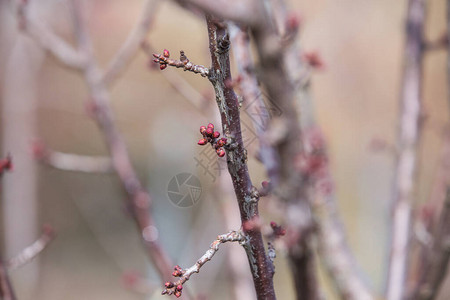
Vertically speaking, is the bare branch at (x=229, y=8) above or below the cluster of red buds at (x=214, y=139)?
above

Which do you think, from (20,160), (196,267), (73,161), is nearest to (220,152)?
(196,267)

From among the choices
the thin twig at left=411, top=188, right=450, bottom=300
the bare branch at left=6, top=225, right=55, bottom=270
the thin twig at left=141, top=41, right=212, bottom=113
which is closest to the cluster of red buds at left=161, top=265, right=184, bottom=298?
the bare branch at left=6, top=225, right=55, bottom=270

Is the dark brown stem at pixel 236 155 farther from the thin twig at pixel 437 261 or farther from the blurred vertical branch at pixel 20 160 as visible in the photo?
the blurred vertical branch at pixel 20 160

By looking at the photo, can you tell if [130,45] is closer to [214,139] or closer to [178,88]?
[178,88]

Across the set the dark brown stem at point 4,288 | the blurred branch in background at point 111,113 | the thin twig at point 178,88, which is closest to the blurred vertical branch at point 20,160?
the blurred branch in background at point 111,113

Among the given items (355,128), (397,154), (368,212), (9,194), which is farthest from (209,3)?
(355,128)

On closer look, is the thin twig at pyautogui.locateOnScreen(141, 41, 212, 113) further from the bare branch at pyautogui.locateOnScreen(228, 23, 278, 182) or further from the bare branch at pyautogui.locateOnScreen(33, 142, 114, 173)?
the bare branch at pyautogui.locateOnScreen(228, 23, 278, 182)
